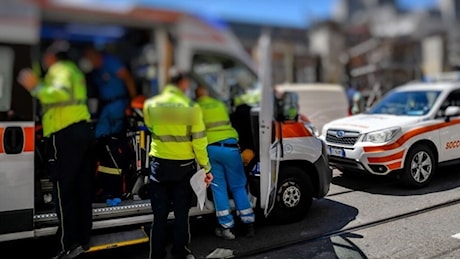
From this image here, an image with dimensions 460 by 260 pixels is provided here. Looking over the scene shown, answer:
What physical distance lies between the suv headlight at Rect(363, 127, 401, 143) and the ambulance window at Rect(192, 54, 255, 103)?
2.09 m

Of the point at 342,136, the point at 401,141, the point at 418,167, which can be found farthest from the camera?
the point at 342,136

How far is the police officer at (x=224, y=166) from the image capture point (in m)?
4.41

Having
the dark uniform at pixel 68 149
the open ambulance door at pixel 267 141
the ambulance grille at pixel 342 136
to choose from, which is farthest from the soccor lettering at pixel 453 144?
the dark uniform at pixel 68 149

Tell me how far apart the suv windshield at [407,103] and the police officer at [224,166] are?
3.69 metres

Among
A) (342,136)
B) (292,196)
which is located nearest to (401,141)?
(342,136)

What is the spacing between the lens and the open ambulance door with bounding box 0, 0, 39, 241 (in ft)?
11.8

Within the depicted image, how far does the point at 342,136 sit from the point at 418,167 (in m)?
1.17

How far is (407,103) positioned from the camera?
723 centimetres

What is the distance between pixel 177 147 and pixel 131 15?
2.57m

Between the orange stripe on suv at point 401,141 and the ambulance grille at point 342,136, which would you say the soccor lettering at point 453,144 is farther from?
the ambulance grille at point 342,136

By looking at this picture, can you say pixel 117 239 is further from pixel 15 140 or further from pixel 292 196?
pixel 292 196

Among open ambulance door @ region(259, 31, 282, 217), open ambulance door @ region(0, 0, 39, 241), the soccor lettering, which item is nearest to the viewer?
open ambulance door @ region(0, 0, 39, 241)

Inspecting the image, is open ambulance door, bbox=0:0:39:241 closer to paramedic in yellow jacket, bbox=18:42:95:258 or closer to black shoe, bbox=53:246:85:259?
paramedic in yellow jacket, bbox=18:42:95:258

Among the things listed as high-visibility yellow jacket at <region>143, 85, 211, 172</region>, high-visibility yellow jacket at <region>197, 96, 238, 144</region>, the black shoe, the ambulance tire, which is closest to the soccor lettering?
the ambulance tire
